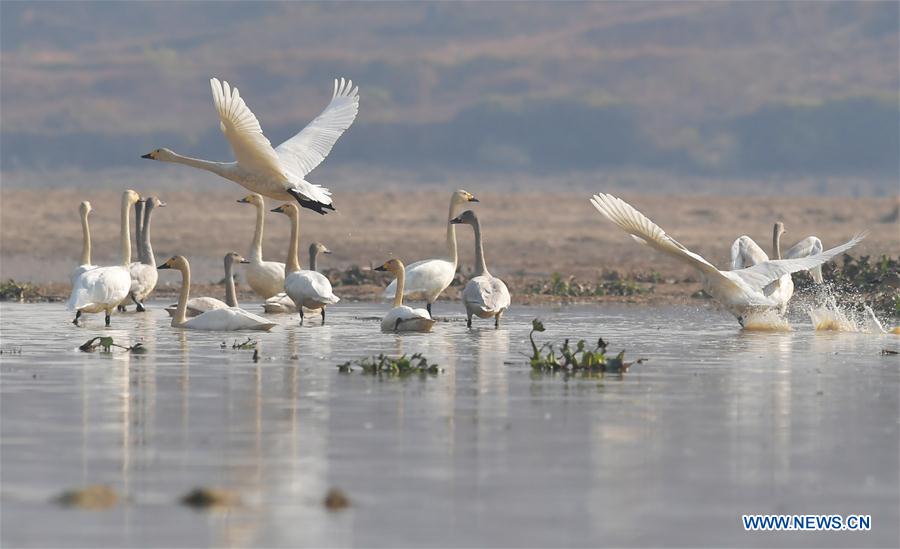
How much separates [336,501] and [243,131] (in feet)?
27.3

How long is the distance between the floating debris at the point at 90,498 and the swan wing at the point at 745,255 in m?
10.6

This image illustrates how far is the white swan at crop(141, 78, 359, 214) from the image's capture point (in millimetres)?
15797

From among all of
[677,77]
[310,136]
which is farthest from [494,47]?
[310,136]

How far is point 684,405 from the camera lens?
1132cm

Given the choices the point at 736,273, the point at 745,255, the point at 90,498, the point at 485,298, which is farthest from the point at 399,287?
the point at 90,498

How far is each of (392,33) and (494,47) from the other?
1059 cm

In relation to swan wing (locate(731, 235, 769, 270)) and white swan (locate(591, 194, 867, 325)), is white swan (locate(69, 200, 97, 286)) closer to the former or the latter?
white swan (locate(591, 194, 867, 325))

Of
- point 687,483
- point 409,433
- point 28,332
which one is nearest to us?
point 687,483

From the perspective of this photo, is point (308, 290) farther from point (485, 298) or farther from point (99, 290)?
point (99, 290)

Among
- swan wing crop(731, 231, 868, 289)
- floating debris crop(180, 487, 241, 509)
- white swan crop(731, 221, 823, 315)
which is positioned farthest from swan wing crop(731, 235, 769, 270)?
floating debris crop(180, 487, 241, 509)

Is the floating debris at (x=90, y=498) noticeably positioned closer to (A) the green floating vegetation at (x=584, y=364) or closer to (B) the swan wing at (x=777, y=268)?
(A) the green floating vegetation at (x=584, y=364)

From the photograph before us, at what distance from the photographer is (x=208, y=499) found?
817cm

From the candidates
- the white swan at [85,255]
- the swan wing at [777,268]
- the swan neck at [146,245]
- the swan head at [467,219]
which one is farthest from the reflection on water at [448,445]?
the swan neck at [146,245]

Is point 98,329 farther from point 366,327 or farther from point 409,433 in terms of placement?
point 409,433
